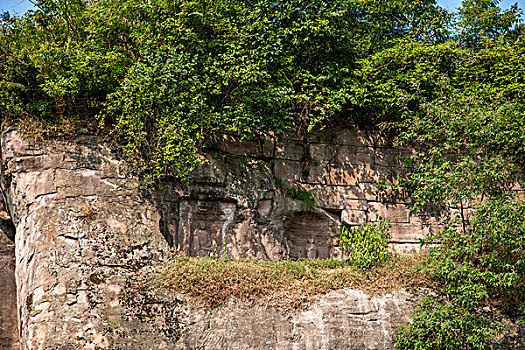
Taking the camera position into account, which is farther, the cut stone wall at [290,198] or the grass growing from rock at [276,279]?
the cut stone wall at [290,198]

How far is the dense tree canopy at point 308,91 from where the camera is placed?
9.50 m

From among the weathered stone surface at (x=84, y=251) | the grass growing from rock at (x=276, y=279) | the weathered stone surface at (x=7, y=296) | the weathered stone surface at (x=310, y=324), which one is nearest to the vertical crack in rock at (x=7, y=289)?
the weathered stone surface at (x=7, y=296)

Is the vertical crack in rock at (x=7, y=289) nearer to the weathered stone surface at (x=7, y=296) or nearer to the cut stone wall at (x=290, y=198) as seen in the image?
the weathered stone surface at (x=7, y=296)

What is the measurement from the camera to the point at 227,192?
35.8ft

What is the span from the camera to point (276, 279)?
9.30 m

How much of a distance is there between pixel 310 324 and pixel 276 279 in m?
0.96

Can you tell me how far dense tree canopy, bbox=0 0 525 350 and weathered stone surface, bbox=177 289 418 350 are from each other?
449 mm

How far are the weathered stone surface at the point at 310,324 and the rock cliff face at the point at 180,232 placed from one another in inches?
0.7

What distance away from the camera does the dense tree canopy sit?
31.2ft

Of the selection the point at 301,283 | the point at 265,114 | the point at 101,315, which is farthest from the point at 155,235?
the point at 265,114

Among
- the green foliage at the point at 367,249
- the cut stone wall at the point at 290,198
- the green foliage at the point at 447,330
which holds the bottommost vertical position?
the green foliage at the point at 447,330

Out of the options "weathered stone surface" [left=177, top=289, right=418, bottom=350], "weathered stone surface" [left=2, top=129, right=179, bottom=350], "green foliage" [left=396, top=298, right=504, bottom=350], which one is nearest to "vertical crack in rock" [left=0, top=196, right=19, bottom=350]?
"weathered stone surface" [left=2, top=129, right=179, bottom=350]

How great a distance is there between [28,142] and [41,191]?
102 cm

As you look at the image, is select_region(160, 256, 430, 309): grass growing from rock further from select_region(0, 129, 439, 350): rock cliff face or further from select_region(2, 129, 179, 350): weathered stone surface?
select_region(2, 129, 179, 350): weathered stone surface
